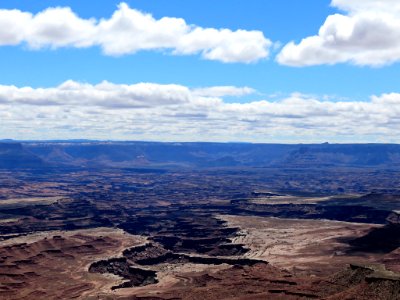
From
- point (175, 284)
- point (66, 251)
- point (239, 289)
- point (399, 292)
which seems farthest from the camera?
point (66, 251)

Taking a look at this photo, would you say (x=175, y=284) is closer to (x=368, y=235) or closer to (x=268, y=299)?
(x=268, y=299)

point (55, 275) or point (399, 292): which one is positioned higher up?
point (399, 292)

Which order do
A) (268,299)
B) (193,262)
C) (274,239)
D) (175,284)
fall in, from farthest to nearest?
(274,239) → (193,262) → (175,284) → (268,299)

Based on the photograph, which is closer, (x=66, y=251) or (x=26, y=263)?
(x=26, y=263)

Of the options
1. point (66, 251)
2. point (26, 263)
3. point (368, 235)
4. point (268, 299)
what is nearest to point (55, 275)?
point (26, 263)

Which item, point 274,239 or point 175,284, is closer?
point 175,284

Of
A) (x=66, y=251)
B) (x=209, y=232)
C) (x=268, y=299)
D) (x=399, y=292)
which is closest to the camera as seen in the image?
(x=399, y=292)

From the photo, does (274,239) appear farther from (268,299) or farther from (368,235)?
(268,299)

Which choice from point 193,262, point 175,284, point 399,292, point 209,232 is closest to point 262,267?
point 175,284

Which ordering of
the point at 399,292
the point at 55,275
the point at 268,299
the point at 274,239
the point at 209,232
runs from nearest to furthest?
1. the point at 399,292
2. the point at 268,299
3. the point at 55,275
4. the point at 274,239
5. the point at 209,232

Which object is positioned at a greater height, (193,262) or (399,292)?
(399,292)
